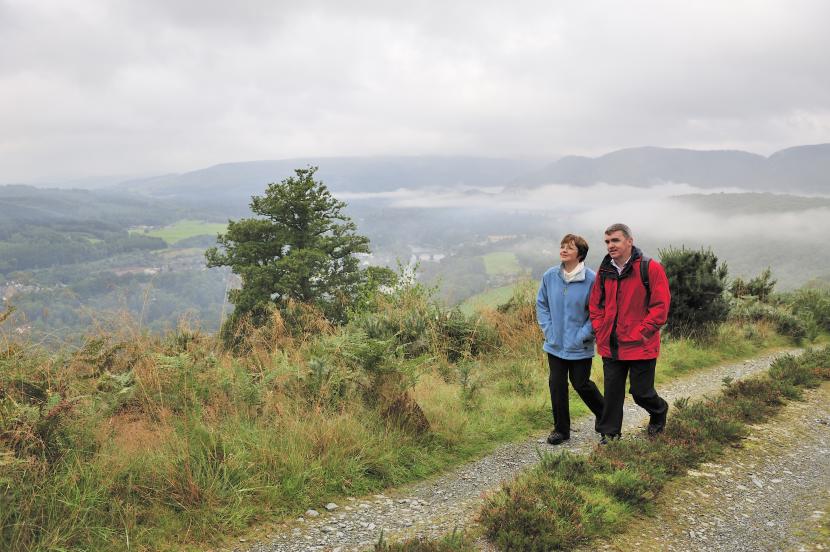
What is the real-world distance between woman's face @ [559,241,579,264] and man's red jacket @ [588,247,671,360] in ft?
1.01

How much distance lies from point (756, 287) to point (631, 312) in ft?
45.0

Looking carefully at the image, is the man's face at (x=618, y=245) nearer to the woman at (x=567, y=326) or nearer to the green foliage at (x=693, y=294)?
the woman at (x=567, y=326)

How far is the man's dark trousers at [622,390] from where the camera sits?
477 cm

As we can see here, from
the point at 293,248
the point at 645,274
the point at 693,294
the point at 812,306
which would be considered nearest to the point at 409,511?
the point at 645,274

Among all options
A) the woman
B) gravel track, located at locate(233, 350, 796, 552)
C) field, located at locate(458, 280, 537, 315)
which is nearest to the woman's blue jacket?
the woman

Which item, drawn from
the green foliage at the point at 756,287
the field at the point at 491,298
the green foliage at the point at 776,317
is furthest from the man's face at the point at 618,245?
the green foliage at the point at 756,287

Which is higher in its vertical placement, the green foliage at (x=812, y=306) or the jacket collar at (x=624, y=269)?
the jacket collar at (x=624, y=269)

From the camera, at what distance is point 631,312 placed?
471cm

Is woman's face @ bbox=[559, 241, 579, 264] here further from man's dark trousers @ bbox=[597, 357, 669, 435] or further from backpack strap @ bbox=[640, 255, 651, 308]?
man's dark trousers @ bbox=[597, 357, 669, 435]

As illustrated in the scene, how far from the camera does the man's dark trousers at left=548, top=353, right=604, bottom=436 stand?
5207 millimetres

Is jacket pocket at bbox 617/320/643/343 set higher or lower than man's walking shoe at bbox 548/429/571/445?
higher

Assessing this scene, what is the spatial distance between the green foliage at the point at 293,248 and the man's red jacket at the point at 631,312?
2084cm

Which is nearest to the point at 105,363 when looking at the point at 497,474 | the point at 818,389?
the point at 497,474

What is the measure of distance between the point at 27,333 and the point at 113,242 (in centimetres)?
15457
